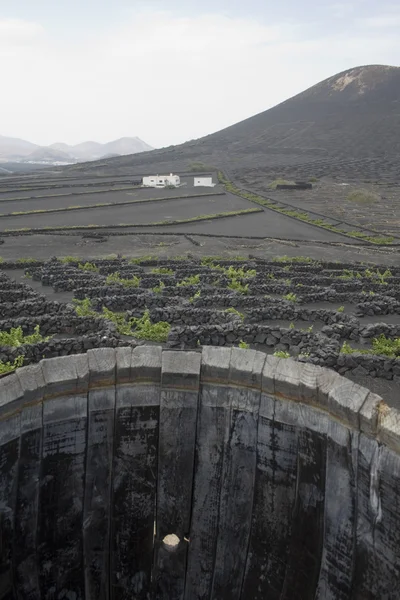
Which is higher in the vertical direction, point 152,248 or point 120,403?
point 120,403

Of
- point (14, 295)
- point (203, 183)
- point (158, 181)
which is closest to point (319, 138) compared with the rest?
point (203, 183)

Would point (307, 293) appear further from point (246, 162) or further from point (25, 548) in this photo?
point (246, 162)

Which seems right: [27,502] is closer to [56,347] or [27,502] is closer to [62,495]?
[62,495]

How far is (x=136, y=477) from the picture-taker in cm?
711

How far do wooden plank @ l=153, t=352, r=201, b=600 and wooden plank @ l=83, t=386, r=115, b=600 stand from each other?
72 centimetres

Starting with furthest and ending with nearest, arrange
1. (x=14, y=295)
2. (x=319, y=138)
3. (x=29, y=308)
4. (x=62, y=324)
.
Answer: (x=319, y=138) → (x=14, y=295) → (x=29, y=308) → (x=62, y=324)

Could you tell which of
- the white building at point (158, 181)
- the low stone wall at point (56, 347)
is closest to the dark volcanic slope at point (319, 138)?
the white building at point (158, 181)

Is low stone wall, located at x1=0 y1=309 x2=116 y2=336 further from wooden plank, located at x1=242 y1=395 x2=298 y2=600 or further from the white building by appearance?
the white building

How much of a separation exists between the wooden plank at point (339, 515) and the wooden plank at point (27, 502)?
3.76 m

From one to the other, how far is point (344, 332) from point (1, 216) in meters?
47.7

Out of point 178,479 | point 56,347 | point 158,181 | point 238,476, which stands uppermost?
point 238,476

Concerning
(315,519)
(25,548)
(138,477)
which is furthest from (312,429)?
(25,548)

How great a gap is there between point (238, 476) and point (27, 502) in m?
2.83

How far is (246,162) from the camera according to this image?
129m
